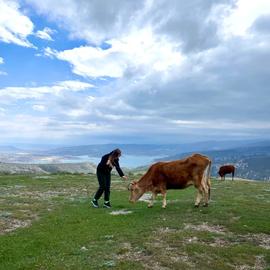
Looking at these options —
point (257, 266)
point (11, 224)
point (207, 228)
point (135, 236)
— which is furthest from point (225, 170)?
point (257, 266)

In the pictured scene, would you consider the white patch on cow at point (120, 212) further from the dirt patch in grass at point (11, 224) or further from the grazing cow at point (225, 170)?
the grazing cow at point (225, 170)

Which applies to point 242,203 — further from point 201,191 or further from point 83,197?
point 83,197

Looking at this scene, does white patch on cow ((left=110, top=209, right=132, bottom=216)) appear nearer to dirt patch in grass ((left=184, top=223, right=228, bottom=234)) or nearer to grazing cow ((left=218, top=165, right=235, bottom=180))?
dirt patch in grass ((left=184, top=223, right=228, bottom=234))

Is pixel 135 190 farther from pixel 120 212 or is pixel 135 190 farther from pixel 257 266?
pixel 257 266

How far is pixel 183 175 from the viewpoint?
2362cm

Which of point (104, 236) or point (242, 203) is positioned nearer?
point (104, 236)

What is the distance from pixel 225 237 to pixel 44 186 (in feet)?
80.1

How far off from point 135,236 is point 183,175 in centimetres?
760

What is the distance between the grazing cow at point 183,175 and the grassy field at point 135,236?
1.10 metres

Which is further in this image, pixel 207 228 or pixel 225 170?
→ pixel 225 170

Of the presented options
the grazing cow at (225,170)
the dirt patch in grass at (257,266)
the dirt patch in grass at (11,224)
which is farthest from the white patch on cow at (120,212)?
the grazing cow at (225,170)

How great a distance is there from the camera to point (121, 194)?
109 feet

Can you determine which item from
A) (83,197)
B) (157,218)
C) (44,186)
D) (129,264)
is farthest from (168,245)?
(44,186)

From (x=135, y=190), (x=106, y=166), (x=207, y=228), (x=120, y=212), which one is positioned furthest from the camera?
(x=135, y=190)
